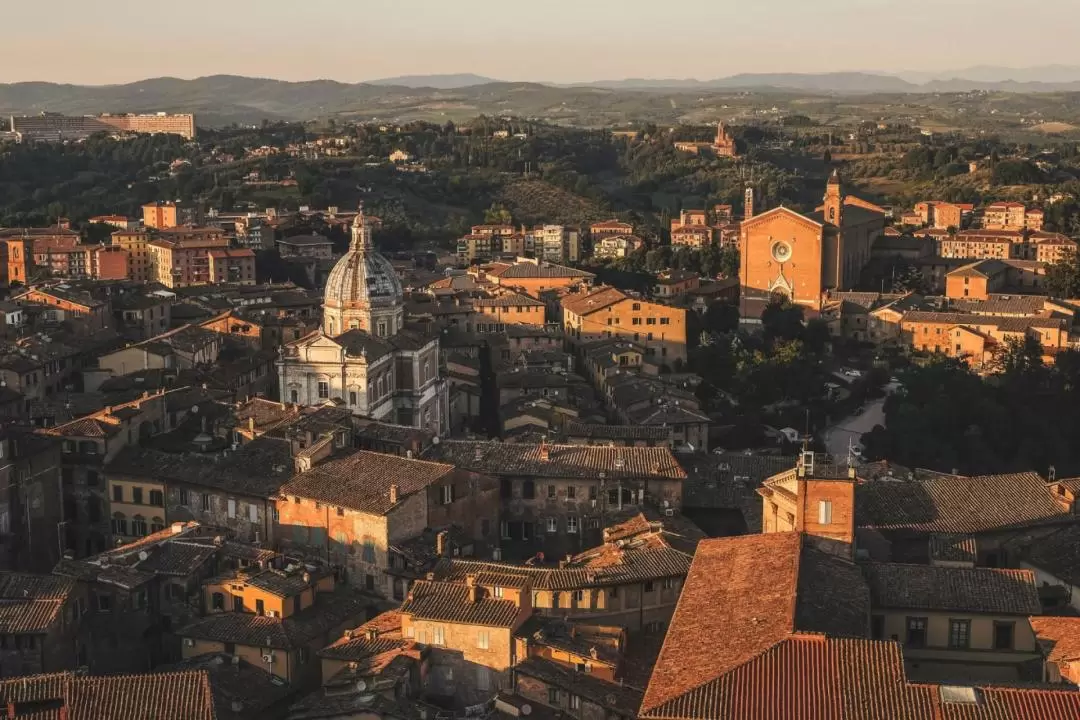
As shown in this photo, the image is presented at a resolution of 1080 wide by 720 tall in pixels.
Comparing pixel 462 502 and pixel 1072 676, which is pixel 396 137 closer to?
pixel 462 502

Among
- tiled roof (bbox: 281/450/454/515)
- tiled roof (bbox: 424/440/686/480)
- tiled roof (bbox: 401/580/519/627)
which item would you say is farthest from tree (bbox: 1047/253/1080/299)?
tiled roof (bbox: 401/580/519/627)

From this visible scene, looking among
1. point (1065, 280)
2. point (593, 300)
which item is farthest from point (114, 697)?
point (1065, 280)

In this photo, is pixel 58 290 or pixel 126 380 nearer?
pixel 126 380

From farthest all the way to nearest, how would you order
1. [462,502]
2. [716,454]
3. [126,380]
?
[126,380] < [716,454] < [462,502]

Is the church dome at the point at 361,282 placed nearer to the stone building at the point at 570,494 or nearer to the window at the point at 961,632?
the stone building at the point at 570,494

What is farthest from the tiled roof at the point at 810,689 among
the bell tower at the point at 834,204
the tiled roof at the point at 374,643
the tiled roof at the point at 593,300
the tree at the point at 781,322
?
the bell tower at the point at 834,204

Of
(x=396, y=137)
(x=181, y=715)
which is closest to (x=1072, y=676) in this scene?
(x=181, y=715)
